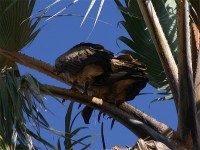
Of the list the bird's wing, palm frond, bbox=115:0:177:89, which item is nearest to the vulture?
the bird's wing

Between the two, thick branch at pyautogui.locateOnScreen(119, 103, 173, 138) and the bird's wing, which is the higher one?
the bird's wing

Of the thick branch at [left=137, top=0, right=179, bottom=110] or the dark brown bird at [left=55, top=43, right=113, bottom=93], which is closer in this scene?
the thick branch at [left=137, top=0, right=179, bottom=110]

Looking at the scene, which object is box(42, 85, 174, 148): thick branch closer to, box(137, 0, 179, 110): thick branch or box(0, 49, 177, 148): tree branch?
box(0, 49, 177, 148): tree branch

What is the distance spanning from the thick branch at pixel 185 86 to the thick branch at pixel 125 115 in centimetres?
17

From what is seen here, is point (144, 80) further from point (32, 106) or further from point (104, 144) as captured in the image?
point (32, 106)

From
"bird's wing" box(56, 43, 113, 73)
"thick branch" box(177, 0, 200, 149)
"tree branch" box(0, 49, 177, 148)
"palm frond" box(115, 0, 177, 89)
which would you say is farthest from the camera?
"palm frond" box(115, 0, 177, 89)

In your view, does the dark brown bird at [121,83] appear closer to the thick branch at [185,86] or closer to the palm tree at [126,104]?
the palm tree at [126,104]

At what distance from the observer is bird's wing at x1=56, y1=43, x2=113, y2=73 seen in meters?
4.61

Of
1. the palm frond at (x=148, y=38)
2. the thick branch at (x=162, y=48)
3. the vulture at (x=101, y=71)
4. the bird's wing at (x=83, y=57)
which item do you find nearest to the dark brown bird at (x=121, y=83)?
the vulture at (x=101, y=71)

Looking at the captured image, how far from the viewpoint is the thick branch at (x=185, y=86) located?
401 centimetres

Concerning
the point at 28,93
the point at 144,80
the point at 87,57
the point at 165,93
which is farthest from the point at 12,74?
the point at 165,93

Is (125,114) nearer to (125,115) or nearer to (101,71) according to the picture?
(125,115)

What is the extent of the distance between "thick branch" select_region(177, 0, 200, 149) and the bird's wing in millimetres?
707

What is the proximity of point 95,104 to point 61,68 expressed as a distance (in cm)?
46
